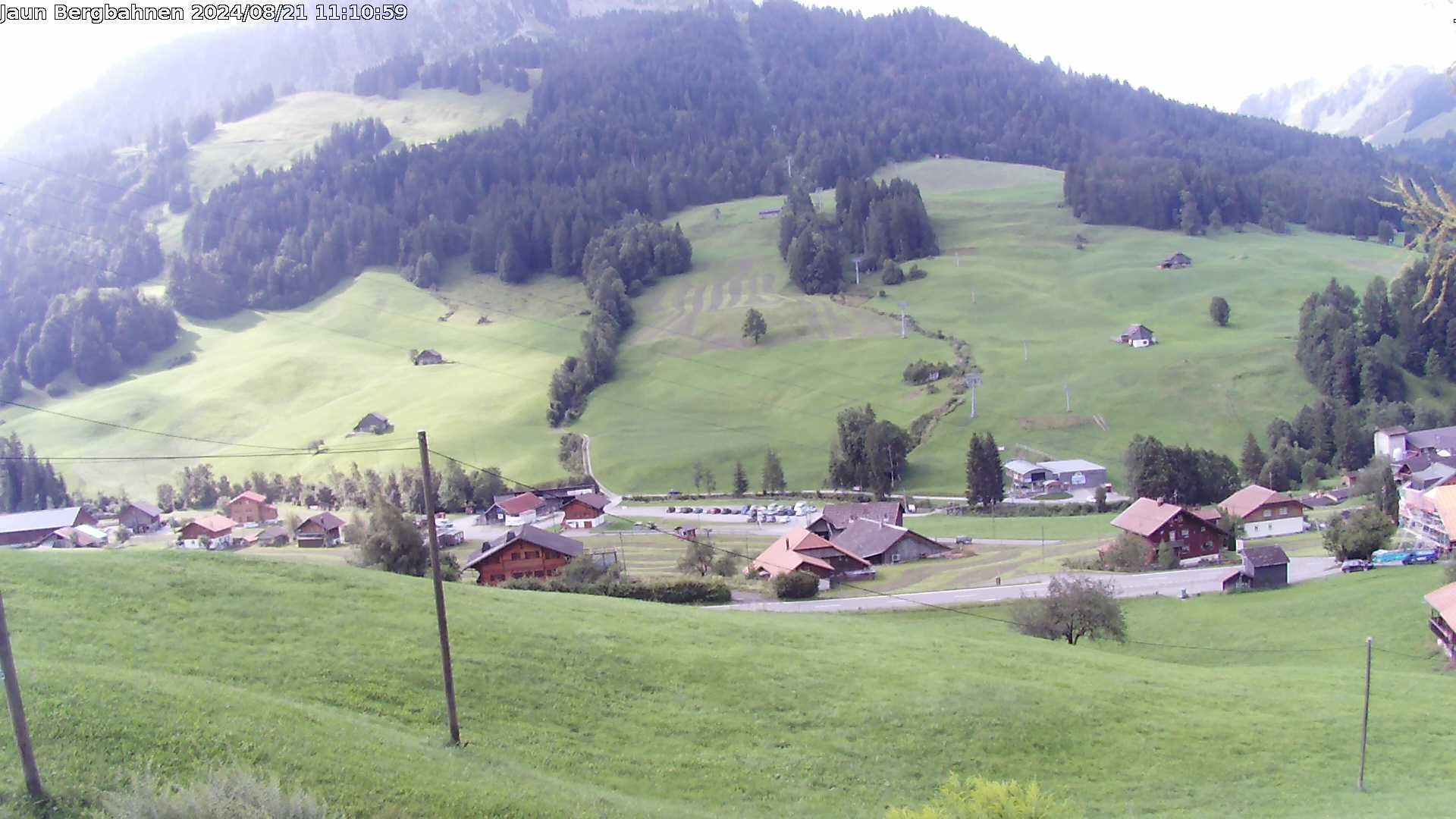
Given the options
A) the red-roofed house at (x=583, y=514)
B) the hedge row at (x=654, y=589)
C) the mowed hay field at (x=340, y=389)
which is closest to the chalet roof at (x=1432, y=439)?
the hedge row at (x=654, y=589)

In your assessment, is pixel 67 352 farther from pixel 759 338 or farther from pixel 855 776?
pixel 855 776

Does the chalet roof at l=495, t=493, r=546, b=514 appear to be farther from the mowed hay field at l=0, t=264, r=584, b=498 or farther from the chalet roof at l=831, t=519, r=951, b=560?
the chalet roof at l=831, t=519, r=951, b=560

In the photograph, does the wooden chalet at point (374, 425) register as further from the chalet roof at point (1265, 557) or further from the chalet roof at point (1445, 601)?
the chalet roof at point (1445, 601)

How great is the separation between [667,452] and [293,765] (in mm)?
95552

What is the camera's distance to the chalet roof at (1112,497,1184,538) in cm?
7025

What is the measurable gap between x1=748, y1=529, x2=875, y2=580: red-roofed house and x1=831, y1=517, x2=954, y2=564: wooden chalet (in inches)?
105

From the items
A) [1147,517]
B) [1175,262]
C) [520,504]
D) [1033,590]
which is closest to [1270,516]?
[1147,517]

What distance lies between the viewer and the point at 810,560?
6881 cm

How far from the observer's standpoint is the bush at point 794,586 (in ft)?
204

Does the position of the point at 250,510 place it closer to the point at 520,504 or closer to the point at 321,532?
the point at 321,532

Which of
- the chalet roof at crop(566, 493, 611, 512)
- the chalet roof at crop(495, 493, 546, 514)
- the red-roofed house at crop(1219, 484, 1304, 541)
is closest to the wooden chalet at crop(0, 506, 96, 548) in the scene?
the chalet roof at crop(495, 493, 546, 514)

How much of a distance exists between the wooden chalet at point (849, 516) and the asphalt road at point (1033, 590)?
21117 millimetres

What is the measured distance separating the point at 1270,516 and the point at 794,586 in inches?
1631

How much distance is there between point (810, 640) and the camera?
36281 millimetres
